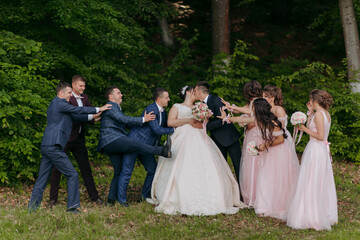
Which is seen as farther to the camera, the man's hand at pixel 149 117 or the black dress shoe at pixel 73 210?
the man's hand at pixel 149 117

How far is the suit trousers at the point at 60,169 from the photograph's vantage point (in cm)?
690

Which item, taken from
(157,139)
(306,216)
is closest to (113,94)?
(157,139)

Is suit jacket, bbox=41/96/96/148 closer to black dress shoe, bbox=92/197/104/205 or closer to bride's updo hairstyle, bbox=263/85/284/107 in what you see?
black dress shoe, bbox=92/197/104/205

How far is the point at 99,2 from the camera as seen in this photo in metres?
10.6

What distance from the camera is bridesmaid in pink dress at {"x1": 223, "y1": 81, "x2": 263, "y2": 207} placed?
7625 mm

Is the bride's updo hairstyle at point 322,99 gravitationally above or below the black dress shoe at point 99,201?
above

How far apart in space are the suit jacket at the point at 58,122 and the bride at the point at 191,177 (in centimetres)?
168

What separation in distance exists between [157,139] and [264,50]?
1239cm

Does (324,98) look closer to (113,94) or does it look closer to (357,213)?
(357,213)

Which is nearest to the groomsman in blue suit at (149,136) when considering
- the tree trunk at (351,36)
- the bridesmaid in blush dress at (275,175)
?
the bridesmaid in blush dress at (275,175)

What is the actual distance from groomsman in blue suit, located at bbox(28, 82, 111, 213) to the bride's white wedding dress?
1.41m

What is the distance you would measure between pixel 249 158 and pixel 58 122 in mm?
3351

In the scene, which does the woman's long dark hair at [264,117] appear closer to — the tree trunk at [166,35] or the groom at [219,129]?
the groom at [219,129]

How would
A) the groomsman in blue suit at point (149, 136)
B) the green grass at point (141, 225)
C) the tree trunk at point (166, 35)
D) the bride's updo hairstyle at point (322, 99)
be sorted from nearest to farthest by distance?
the green grass at point (141, 225) < the bride's updo hairstyle at point (322, 99) < the groomsman in blue suit at point (149, 136) < the tree trunk at point (166, 35)
